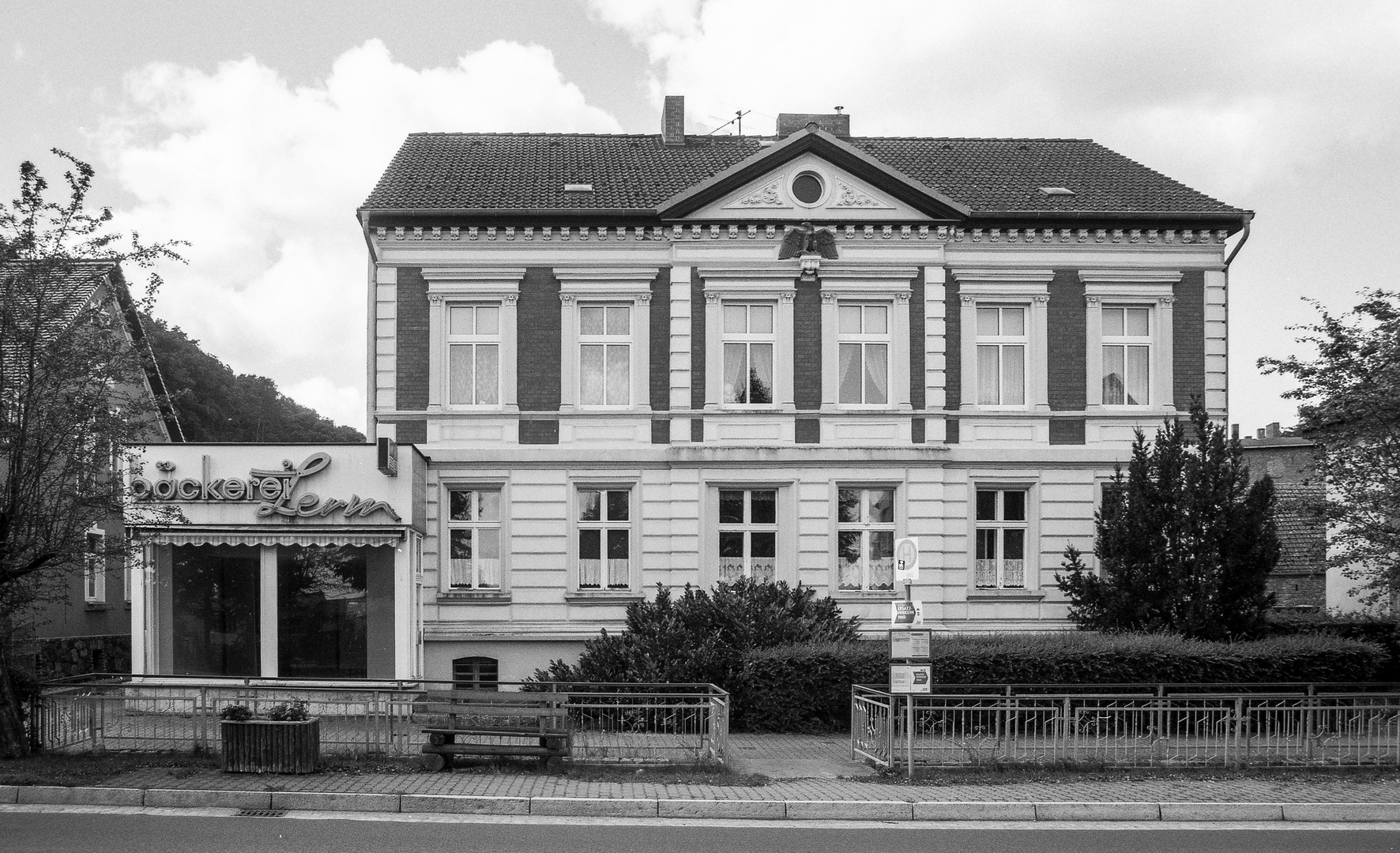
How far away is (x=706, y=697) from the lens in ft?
50.0

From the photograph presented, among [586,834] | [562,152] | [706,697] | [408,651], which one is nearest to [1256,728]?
[706,697]

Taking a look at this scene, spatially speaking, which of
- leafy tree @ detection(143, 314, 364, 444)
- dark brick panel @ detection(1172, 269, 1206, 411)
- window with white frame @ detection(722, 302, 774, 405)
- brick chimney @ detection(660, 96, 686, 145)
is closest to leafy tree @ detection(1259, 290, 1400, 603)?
dark brick panel @ detection(1172, 269, 1206, 411)

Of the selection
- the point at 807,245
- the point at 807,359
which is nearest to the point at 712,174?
the point at 807,245

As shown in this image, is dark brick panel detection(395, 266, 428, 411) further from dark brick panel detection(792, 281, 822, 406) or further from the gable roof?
Result: dark brick panel detection(792, 281, 822, 406)

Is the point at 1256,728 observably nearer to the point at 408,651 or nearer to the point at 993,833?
the point at 993,833

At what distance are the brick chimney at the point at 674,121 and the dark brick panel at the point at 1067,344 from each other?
30.0 feet

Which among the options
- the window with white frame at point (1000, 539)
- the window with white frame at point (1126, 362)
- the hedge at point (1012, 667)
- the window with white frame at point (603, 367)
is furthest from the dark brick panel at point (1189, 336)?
the window with white frame at point (603, 367)

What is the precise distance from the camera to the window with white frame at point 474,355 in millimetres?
23609

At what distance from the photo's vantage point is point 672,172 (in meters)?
25.6

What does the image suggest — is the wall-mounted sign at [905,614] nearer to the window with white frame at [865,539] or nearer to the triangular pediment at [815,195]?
the window with white frame at [865,539]

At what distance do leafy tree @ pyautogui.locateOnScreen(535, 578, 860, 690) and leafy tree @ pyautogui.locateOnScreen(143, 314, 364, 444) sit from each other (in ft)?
77.4

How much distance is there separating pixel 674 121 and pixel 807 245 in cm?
629

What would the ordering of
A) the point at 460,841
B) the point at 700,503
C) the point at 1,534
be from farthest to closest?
the point at 700,503 < the point at 1,534 < the point at 460,841

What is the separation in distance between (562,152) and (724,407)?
7519 mm
